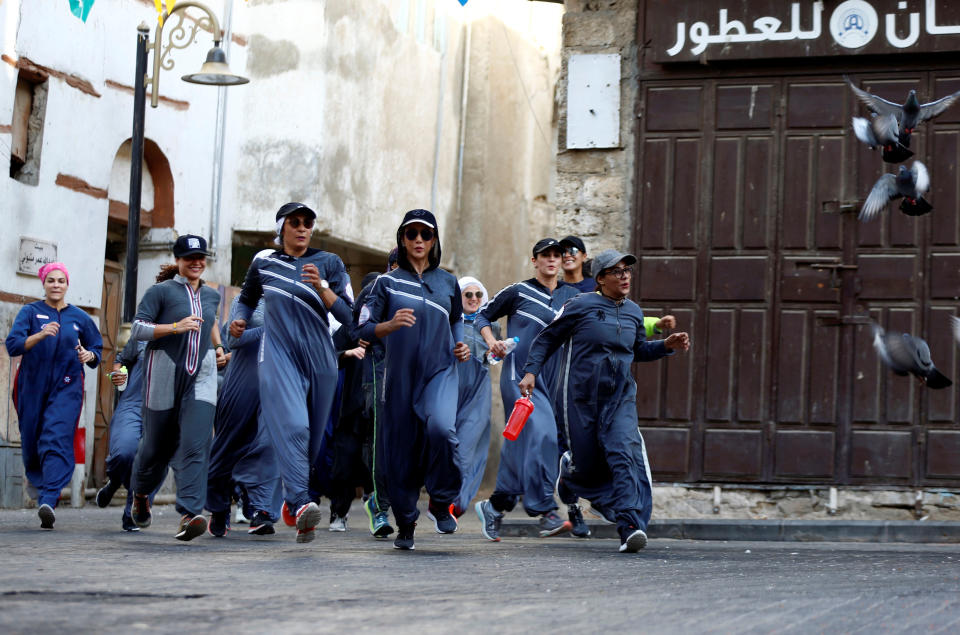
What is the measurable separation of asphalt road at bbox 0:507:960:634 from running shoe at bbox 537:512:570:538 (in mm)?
1757

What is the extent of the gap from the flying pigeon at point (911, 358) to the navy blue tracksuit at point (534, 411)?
2283 mm

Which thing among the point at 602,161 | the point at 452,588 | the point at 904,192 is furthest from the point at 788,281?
the point at 452,588

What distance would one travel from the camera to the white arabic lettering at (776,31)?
12.6 metres

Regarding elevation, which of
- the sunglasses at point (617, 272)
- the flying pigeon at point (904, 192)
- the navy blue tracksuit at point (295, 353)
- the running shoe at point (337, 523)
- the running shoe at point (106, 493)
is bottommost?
the running shoe at point (337, 523)

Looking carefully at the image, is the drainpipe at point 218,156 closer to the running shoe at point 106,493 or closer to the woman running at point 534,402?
the running shoe at point 106,493

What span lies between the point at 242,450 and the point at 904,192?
4.97 meters

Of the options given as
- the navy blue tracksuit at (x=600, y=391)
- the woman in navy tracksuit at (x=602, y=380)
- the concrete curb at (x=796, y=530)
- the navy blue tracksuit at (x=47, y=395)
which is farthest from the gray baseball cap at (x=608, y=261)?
the navy blue tracksuit at (x=47, y=395)

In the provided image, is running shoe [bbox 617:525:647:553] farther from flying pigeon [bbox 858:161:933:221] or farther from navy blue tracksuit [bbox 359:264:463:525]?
flying pigeon [bbox 858:161:933:221]

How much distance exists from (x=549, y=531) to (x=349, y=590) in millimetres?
5616

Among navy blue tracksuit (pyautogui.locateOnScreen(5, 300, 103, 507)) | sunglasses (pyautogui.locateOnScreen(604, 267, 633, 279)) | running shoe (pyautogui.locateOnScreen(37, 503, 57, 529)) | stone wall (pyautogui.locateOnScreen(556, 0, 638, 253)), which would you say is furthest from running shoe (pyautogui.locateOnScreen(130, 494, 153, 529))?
stone wall (pyautogui.locateOnScreen(556, 0, 638, 253))

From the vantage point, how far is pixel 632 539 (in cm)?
910

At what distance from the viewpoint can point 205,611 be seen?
511 centimetres

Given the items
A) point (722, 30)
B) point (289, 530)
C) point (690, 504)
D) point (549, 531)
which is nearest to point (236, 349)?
point (289, 530)

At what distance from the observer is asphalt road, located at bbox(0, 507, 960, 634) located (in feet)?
16.5
